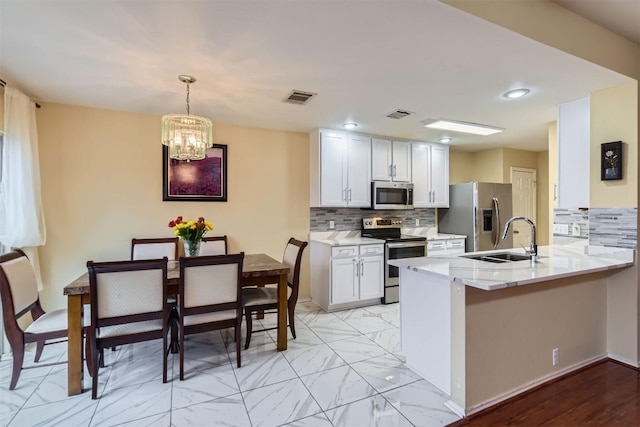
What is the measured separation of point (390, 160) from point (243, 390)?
3.53m

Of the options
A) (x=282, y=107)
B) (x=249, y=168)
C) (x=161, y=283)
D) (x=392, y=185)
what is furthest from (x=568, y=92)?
(x=161, y=283)

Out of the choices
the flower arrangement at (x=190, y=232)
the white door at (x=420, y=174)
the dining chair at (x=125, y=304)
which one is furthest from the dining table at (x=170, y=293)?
the white door at (x=420, y=174)

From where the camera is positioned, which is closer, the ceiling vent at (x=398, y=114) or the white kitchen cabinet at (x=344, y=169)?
the ceiling vent at (x=398, y=114)

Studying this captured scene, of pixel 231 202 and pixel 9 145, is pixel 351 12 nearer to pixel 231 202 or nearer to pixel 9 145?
pixel 231 202

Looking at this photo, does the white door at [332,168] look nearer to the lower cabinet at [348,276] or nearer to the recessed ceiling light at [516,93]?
the lower cabinet at [348,276]

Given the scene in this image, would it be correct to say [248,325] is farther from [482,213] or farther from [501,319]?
[482,213]

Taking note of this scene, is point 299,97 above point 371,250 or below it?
above

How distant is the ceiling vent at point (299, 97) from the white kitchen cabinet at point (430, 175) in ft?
7.76

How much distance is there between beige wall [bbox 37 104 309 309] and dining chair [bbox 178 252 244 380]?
5.07ft

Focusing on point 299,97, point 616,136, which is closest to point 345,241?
point 299,97

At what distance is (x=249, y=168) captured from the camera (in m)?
4.10

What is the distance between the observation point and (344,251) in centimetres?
397

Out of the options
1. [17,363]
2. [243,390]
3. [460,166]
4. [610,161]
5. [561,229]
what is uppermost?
[460,166]

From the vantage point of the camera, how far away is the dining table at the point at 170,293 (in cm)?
219
